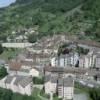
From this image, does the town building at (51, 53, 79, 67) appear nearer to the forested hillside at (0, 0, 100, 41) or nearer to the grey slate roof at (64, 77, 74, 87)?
the grey slate roof at (64, 77, 74, 87)

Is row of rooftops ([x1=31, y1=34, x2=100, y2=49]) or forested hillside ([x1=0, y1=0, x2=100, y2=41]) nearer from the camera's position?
row of rooftops ([x1=31, y1=34, x2=100, y2=49])

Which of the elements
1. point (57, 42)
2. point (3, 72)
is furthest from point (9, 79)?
point (57, 42)

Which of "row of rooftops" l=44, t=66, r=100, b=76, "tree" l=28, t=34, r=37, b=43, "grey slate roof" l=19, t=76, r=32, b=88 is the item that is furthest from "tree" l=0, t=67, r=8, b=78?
"tree" l=28, t=34, r=37, b=43

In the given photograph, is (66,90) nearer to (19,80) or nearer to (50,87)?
(50,87)

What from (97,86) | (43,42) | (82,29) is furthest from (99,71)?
(82,29)

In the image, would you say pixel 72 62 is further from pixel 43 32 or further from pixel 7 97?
pixel 43 32
